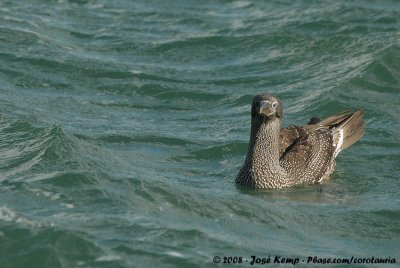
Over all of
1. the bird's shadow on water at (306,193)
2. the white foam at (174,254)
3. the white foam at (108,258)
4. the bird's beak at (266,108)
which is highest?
the bird's beak at (266,108)

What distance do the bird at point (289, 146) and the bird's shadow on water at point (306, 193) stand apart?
9cm

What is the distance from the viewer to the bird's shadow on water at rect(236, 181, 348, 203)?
13762mm

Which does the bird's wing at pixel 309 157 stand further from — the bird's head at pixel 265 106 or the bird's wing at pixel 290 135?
the bird's head at pixel 265 106

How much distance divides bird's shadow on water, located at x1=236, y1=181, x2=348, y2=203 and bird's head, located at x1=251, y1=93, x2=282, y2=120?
91 cm

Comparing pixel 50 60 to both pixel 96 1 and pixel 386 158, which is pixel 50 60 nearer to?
pixel 96 1

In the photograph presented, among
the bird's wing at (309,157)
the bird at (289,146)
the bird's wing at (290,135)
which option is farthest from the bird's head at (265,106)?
the bird's wing at (290,135)

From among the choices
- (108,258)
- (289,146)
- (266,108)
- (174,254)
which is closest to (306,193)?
(289,146)

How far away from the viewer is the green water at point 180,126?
469 inches

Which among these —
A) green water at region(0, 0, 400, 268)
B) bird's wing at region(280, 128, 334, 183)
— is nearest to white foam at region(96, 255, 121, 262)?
green water at region(0, 0, 400, 268)

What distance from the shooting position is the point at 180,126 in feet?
55.8

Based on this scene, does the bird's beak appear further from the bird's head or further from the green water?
the green water

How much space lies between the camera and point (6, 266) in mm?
11320

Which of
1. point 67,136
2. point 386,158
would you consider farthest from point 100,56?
point 386,158

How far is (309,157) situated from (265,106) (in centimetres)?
124
